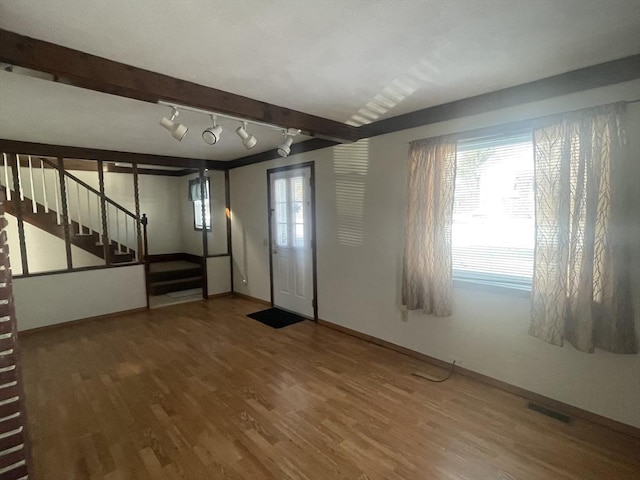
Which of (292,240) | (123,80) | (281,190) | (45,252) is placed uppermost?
(123,80)

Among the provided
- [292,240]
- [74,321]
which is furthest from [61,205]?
[292,240]

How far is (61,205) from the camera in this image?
4633 millimetres

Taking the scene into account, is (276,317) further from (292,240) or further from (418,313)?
(418,313)

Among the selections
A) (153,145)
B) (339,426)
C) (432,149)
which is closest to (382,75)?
(432,149)

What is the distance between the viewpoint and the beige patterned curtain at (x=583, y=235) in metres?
2.07

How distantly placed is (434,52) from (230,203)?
461 cm

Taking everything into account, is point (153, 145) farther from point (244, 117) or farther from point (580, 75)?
point (580, 75)

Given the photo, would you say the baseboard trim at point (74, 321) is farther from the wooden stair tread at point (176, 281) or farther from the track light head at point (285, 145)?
the track light head at point (285, 145)

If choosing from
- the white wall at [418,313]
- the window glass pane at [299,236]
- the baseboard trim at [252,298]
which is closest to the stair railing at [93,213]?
the baseboard trim at [252,298]

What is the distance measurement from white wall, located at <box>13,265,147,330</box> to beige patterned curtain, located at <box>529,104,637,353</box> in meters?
5.13

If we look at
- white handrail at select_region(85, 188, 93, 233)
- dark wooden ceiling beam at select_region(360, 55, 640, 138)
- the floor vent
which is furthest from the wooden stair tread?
the floor vent

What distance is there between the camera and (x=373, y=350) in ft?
11.5

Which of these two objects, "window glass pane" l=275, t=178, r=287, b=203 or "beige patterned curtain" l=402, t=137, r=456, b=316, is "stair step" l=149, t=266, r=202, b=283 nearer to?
"window glass pane" l=275, t=178, r=287, b=203

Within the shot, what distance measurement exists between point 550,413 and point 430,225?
169 centimetres
